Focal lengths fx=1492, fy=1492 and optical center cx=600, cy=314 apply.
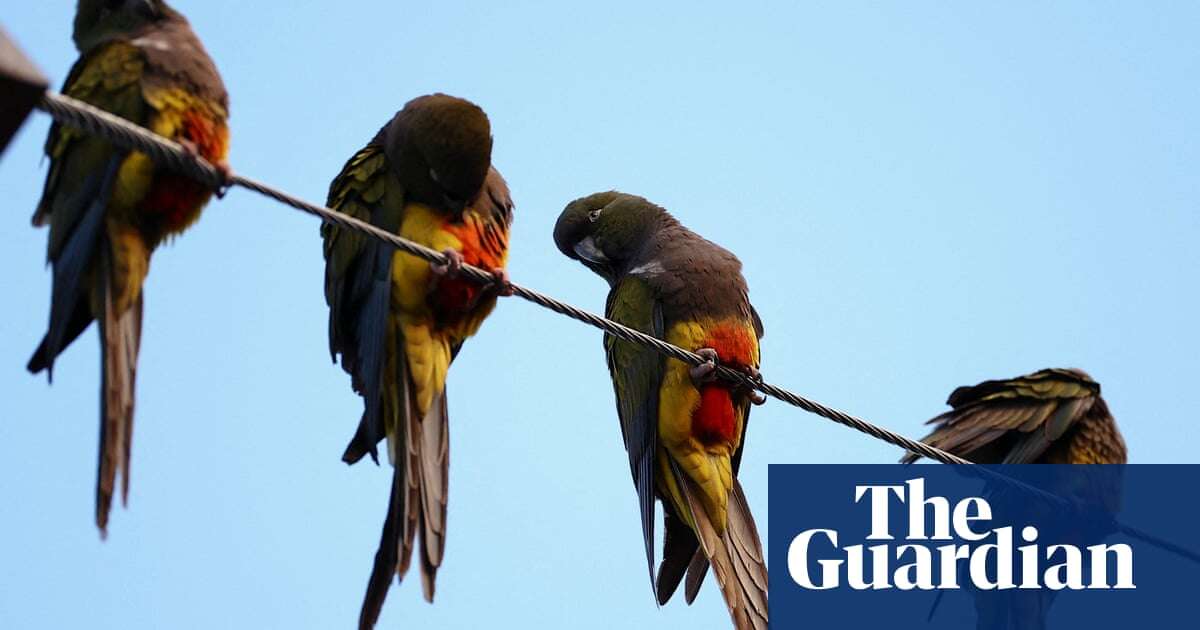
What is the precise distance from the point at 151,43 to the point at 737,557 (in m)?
3.05

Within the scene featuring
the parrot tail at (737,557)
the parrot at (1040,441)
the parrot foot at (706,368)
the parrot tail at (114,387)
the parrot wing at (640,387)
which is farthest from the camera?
the parrot at (1040,441)

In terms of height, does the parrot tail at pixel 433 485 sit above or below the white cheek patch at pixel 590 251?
below

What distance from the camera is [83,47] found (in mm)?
5434

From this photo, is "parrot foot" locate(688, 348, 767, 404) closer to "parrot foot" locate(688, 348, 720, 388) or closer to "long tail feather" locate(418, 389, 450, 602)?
"parrot foot" locate(688, 348, 720, 388)

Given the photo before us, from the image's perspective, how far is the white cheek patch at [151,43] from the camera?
16.7ft

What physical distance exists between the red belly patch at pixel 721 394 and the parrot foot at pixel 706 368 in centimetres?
5

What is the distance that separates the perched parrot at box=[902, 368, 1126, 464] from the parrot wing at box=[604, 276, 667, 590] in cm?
142

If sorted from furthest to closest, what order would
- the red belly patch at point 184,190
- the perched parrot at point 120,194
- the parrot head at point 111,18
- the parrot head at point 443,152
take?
the parrot head at point 443,152 < the parrot head at point 111,18 < the red belly patch at point 184,190 < the perched parrot at point 120,194

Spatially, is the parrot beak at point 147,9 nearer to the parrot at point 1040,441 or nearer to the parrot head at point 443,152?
the parrot head at point 443,152

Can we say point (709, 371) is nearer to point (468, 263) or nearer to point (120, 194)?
point (468, 263)

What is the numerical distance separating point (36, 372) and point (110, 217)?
1.81 ft

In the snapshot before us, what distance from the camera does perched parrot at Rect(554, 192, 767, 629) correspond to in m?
6.22

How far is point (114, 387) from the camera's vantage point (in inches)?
178

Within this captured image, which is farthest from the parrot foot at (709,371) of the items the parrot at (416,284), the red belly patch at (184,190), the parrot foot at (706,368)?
the red belly patch at (184,190)
